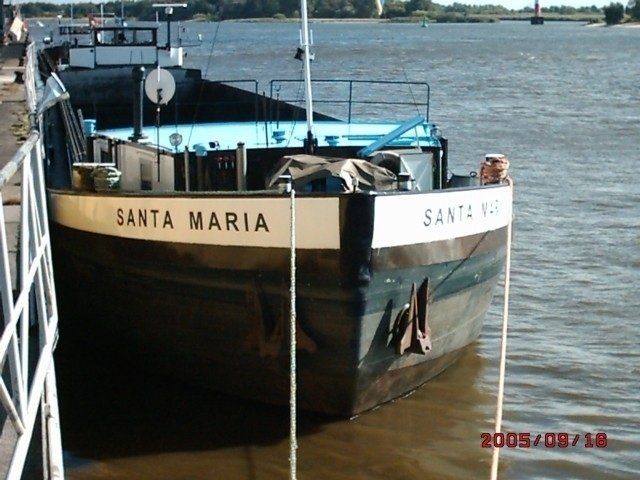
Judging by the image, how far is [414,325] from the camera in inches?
388

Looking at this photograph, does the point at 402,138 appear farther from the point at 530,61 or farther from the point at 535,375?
the point at 530,61

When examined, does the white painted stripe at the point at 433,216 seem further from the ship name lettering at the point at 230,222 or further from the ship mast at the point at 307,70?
the ship mast at the point at 307,70

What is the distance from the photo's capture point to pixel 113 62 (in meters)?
24.5

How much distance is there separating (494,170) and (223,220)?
9.57 ft

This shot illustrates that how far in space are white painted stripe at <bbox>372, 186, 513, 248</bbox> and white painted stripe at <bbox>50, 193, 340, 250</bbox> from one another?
15.3 inches

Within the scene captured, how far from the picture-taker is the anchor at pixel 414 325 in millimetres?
9797

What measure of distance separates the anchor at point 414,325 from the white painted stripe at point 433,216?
465 mm

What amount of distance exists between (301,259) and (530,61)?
209 ft

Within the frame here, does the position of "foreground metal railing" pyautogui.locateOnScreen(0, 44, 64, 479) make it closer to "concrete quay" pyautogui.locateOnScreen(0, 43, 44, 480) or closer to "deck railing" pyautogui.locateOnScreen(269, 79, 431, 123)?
"concrete quay" pyautogui.locateOnScreen(0, 43, 44, 480)

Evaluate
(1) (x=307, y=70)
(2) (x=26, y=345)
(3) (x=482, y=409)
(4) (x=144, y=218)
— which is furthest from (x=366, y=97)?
(2) (x=26, y=345)
